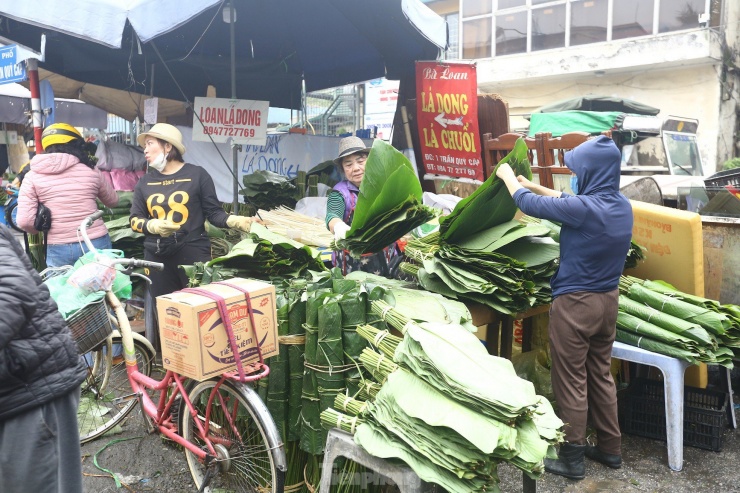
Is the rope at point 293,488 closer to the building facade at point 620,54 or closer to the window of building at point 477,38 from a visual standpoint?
the building facade at point 620,54

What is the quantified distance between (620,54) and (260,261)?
14.3 m

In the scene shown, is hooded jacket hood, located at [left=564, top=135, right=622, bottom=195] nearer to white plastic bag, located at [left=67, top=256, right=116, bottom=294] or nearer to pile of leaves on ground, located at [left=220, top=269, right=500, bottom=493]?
pile of leaves on ground, located at [left=220, top=269, right=500, bottom=493]

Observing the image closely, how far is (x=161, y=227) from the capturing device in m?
4.30

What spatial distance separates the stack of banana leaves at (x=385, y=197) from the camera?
3514 millimetres

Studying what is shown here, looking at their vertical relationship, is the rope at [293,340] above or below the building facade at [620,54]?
below

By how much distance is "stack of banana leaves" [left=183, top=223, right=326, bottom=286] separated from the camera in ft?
11.8

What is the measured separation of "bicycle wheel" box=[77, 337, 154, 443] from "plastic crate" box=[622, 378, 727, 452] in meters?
3.36

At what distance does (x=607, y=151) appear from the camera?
11.1 feet

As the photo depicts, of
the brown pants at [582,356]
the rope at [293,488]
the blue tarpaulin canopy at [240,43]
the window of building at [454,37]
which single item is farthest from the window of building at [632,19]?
the rope at [293,488]

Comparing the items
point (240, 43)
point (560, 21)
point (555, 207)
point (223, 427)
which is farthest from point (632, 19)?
point (223, 427)

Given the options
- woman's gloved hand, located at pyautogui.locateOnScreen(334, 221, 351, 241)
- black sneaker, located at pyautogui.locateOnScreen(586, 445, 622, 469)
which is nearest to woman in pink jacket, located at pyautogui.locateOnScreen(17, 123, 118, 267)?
woman's gloved hand, located at pyautogui.locateOnScreen(334, 221, 351, 241)

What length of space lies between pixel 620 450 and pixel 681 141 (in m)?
6.81

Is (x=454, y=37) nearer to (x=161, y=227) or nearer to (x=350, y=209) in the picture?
(x=350, y=209)

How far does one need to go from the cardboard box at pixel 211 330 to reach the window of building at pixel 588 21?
15.3 m
